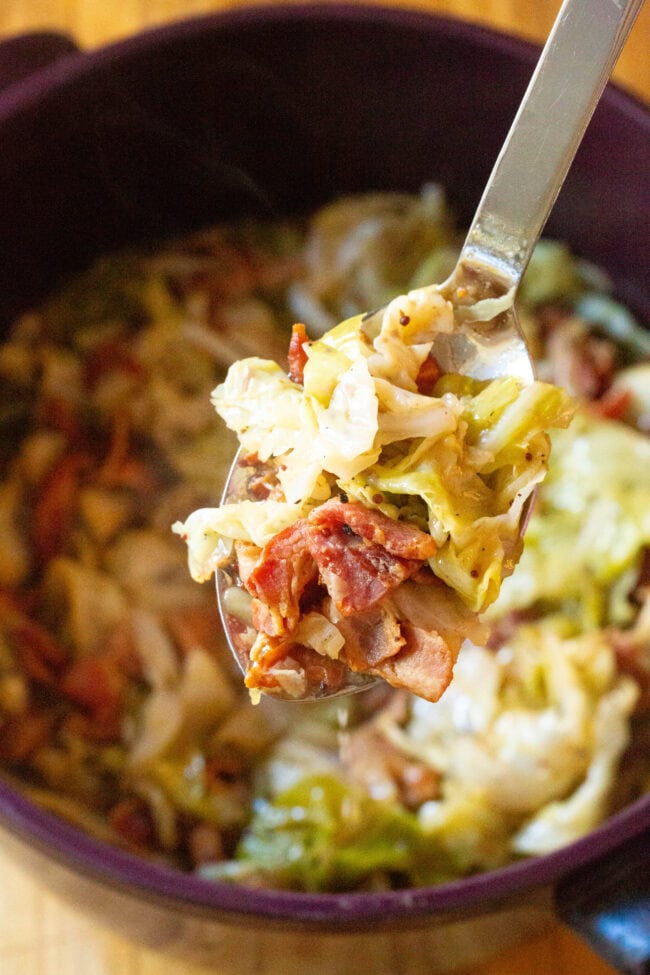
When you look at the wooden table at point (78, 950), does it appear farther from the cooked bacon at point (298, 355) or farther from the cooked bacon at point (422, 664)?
the cooked bacon at point (298, 355)

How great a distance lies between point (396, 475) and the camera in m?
0.72

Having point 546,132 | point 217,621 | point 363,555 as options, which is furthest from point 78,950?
point 546,132

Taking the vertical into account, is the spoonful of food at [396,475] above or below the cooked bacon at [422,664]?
above

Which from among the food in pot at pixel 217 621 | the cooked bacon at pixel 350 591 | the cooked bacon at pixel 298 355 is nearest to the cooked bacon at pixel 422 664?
the cooked bacon at pixel 350 591

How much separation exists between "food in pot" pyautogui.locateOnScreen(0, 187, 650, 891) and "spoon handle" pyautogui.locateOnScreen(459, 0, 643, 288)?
539 millimetres

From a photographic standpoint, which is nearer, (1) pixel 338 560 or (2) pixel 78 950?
(1) pixel 338 560

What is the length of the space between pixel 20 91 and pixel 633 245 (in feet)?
2.65

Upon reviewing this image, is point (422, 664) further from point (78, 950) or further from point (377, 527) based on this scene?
point (78, 950)

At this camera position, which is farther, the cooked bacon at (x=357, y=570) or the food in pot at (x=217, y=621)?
the food in pot at (x=217, y=621)

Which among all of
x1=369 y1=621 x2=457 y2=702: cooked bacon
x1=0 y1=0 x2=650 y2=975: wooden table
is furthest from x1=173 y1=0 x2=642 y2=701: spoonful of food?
x1=0 y1=0 x2=650 y2=975: wooden table

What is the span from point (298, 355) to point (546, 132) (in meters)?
0.25

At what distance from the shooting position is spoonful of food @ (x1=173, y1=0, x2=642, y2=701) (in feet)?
2.32

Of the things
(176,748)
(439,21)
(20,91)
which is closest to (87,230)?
(20,91)

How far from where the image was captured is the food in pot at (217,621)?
3.70 ft
